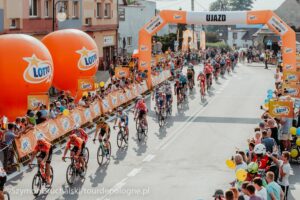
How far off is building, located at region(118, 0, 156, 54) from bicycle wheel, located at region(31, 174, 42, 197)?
48.3 m

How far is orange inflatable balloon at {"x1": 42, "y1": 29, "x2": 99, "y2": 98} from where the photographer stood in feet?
96.4

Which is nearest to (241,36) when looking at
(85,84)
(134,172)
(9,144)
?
(85,84)

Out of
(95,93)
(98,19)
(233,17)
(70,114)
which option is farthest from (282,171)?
(98,19)

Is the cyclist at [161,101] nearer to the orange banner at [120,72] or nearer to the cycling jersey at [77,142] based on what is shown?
the cycling jersey at [77,142]

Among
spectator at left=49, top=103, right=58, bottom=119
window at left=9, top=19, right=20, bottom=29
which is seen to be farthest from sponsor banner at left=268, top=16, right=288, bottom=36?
spectator at left=49, top=103, right=58, bottom=119

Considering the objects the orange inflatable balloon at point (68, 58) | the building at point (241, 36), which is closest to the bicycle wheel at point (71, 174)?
the orange inflatable balloon at point (68, 58)

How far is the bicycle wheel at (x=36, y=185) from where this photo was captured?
1549cm

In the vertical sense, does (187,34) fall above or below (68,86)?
above

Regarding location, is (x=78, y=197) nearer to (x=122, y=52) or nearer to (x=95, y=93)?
(x=95, y=93)

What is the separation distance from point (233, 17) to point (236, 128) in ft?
31.5

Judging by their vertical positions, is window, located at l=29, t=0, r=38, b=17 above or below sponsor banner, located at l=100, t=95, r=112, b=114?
above

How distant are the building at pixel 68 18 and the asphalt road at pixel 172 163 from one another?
32.9 feet

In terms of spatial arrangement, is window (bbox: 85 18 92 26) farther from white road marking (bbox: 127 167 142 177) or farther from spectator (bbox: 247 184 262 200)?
spectator (bbox: 247 184 262 200)

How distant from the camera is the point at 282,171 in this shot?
46.3 feet
